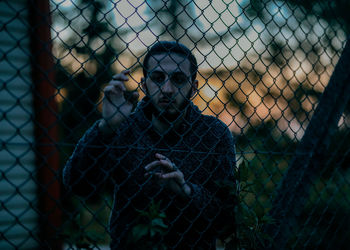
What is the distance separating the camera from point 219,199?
1639mm

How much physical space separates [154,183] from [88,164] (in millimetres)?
404

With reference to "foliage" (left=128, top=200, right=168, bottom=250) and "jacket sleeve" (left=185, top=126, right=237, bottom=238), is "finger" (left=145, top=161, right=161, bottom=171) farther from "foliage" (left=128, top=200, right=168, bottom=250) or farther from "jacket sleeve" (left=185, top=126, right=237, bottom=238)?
"jacket sleeve" (left=185, top=126, right=237, bottom=238)

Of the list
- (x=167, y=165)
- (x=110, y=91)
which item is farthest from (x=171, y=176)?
(x=110, y=91)

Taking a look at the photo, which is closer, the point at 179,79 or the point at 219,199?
the point at 219,199

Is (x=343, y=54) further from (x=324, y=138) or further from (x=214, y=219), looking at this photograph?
(x=214, y=219)

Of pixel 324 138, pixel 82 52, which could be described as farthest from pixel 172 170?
pixel 82 52

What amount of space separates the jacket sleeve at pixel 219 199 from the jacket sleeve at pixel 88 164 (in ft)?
1.65

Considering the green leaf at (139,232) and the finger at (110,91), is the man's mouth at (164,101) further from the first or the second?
the green leaf at (139,232)

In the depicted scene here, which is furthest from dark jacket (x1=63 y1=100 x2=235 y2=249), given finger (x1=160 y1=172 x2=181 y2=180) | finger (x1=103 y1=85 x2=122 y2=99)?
finger (x1=103 y1=85 x2=122 y2=99)

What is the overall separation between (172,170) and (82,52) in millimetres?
3425

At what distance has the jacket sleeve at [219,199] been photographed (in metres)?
1.56

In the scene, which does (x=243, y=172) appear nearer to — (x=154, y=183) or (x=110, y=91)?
(x=154, y=183)

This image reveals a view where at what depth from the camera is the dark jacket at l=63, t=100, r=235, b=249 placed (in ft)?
4.87

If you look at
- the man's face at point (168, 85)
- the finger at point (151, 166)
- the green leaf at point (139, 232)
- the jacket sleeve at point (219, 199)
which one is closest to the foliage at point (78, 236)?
the green leaf at point (139, 232)
